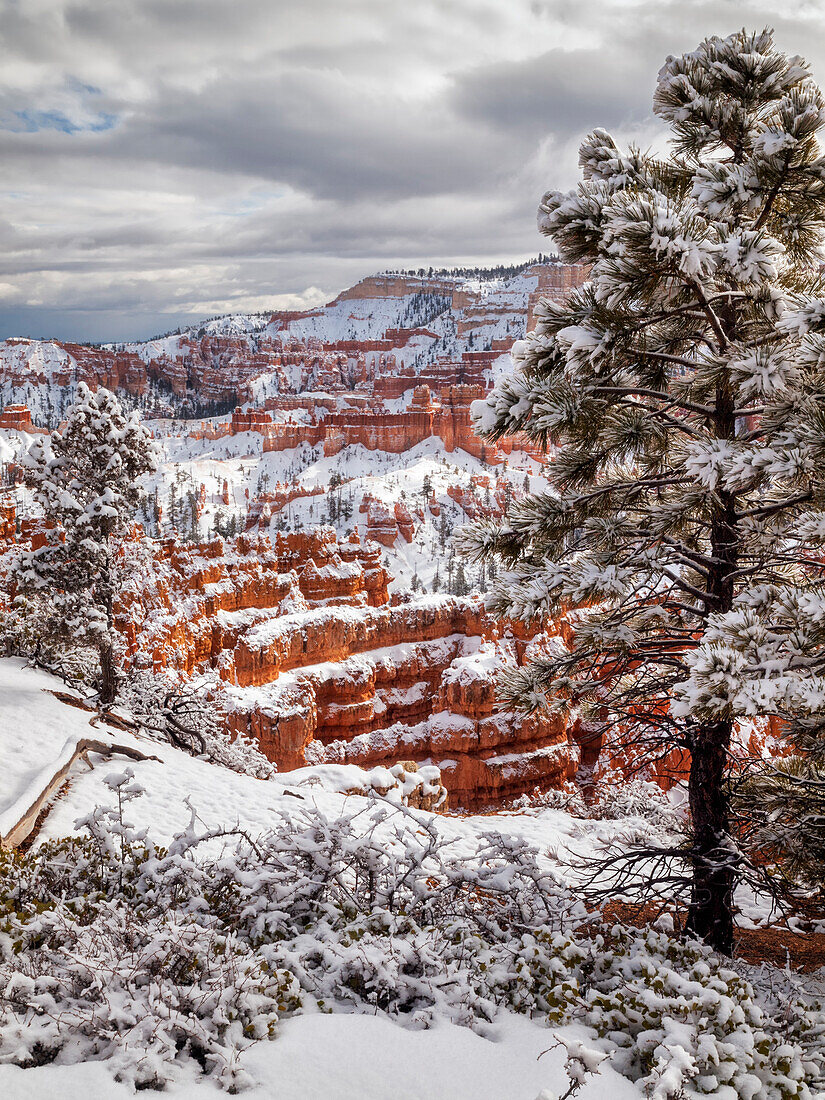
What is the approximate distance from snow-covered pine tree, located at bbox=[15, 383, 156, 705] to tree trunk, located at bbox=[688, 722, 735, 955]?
10.1m

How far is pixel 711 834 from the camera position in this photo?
4.77 metres

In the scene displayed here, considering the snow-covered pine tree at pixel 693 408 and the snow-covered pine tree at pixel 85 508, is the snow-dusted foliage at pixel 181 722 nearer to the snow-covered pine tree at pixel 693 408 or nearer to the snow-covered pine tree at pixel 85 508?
the snow-covered pine tree at pixel 85 508

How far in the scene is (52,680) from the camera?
1276 cm

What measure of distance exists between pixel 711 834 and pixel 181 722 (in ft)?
39.6

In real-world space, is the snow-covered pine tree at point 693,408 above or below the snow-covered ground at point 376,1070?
above

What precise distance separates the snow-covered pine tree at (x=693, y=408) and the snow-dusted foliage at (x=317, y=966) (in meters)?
1.14

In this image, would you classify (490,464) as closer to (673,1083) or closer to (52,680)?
(52,680)

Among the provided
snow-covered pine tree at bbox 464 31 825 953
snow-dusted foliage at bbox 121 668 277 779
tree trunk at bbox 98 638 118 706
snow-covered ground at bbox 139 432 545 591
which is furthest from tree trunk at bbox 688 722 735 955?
snow-covered ground at bbox 139 432 545 591

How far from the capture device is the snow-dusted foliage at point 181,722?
509 inches

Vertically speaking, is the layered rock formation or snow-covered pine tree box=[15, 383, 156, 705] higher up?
snow-covered pine tree box=[15, 383, 156, 705]

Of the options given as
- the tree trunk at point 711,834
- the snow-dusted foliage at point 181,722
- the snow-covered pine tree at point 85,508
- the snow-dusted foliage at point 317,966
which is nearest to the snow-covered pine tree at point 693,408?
the tree trunk at point 711,834

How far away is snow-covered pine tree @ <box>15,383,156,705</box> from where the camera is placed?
1165cm

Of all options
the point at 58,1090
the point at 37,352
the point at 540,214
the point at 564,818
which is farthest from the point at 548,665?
the point at 37,352

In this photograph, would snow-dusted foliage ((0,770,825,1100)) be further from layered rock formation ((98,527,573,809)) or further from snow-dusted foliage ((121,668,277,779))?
layered rock formation ((98,527,573,809))
